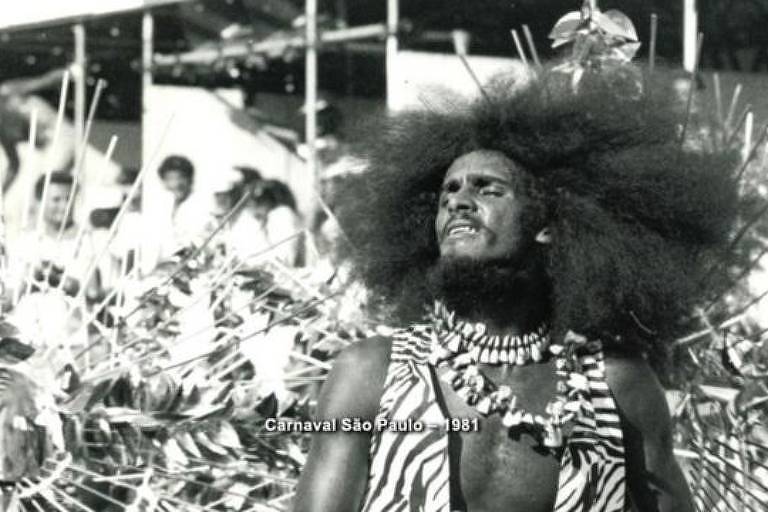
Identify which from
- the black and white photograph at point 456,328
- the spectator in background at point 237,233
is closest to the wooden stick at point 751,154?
the black and white photograph at point 456,328

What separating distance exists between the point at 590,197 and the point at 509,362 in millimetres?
397

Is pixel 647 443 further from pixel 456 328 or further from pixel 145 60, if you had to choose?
pixel 145 60

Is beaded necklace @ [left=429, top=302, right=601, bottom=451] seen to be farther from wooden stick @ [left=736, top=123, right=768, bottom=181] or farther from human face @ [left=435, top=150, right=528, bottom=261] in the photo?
wooden stick @ [left=736, top=123, right=768, bottom=181]

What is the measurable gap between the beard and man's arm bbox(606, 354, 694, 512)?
8.8 inches

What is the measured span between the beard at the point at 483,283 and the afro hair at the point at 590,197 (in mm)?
57

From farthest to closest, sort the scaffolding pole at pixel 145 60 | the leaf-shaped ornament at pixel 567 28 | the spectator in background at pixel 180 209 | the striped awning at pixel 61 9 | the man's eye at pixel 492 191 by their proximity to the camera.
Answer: the scaffolding pole at pixel 145 60 → the striped awning at pixel 61 9 → the spectator in background at pixel 180 209 → the leaf-shaped ornament at pixel 567 28 → the man's eye at pixel 492 191

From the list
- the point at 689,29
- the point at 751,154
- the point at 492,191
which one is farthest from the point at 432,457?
the point at 689,29

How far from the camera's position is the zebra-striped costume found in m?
2.94

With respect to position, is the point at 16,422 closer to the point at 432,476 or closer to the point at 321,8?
the point at 432,476

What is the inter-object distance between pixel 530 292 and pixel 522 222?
14 cm

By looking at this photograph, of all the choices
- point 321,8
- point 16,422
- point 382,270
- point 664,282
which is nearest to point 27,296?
point 16,422

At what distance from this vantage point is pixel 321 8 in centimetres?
945

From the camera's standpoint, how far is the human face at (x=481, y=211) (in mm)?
3096

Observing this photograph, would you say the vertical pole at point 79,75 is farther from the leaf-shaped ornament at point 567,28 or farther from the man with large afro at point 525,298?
the man with large afro at point 525,298
